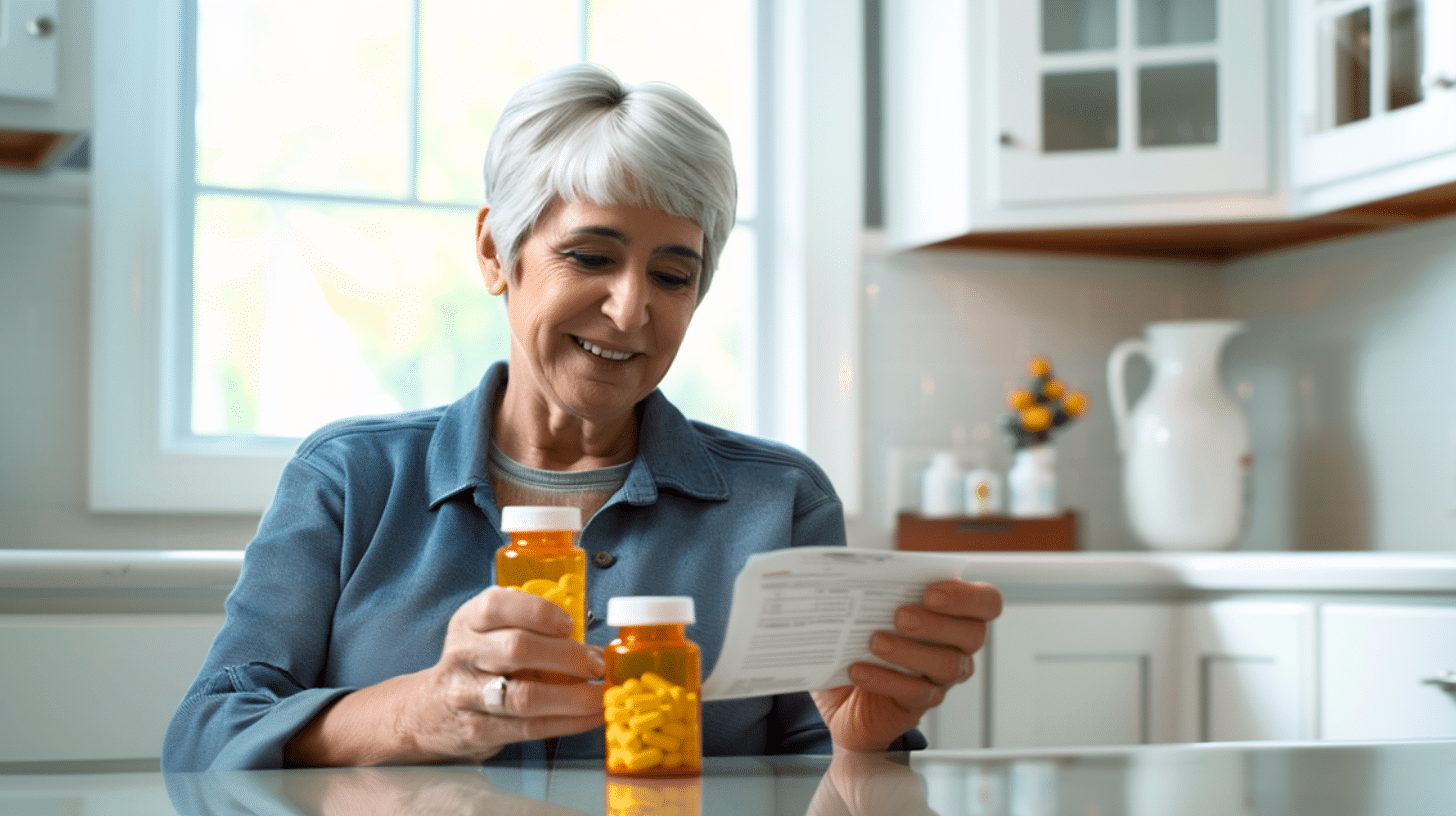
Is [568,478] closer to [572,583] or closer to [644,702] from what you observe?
[572,583]

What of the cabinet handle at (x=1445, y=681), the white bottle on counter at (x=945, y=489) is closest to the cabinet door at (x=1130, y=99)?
the white bottle on counter at (x=945, y=489)

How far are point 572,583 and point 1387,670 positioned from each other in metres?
1.67

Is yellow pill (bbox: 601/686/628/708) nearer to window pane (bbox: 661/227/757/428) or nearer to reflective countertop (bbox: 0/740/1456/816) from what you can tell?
reflective countertop (bbox: 0/740/1456/816)

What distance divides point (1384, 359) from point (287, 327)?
2322mm

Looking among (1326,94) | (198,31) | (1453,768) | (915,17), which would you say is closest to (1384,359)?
(1326,94)

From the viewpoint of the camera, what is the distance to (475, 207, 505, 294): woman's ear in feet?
4.49

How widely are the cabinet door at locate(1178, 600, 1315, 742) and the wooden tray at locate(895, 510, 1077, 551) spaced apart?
0.39m

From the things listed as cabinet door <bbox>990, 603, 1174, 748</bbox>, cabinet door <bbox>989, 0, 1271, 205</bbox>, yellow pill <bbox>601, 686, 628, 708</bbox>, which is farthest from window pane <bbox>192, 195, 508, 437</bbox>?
yellow pill <bbox>601, 686, 628, 708</bbox>

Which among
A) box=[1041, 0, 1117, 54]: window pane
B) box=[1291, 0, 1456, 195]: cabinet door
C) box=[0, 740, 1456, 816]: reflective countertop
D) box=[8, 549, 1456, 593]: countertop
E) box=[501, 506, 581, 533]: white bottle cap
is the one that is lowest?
box=[8, 549, 1456, 593]: countertop

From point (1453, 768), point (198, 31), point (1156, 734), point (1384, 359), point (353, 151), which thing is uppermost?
point (198, 31)

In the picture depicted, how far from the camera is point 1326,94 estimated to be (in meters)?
2.52

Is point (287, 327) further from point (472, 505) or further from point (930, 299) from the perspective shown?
point (472, 505)

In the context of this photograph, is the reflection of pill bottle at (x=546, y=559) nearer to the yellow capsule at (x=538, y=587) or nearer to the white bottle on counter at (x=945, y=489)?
the yellow capsule at (x=538, y=587)

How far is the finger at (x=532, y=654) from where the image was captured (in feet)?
2.70
